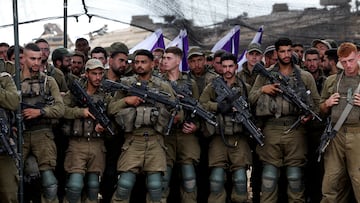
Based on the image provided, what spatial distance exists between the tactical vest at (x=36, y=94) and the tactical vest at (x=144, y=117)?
0.77m

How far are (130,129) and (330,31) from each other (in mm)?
3789

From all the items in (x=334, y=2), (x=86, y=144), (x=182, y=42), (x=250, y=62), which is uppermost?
(x=334, y=2)

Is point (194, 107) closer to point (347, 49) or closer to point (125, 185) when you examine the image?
point (125, 185)

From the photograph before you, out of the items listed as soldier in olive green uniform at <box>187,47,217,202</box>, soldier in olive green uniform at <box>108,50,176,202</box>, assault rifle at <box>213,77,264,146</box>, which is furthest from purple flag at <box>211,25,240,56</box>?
soldier in olive green uniform at <box>108,50,176,202</box>

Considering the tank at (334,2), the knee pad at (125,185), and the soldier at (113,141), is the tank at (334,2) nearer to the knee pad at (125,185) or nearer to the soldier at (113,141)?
the soldier at (113,141)

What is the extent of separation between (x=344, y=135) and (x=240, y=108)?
3.81 ft

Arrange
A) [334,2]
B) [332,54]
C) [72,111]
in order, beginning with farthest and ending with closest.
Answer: [334,2] < [332,54] < [72,111]

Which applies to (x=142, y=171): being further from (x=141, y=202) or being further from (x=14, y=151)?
(x=14, y=151)

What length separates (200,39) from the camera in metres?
9.59

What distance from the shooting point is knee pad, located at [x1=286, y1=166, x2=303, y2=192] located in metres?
7.01

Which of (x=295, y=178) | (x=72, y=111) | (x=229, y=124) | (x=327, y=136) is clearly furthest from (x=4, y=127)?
(x=327, y=136)

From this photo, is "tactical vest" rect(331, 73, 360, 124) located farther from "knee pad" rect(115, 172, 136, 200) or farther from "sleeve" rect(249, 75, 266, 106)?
"knee pad" rect(115, 172, 136, 200)

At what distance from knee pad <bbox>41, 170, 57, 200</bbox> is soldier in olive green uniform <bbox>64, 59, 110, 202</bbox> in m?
0.16

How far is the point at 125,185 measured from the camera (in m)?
6.61
